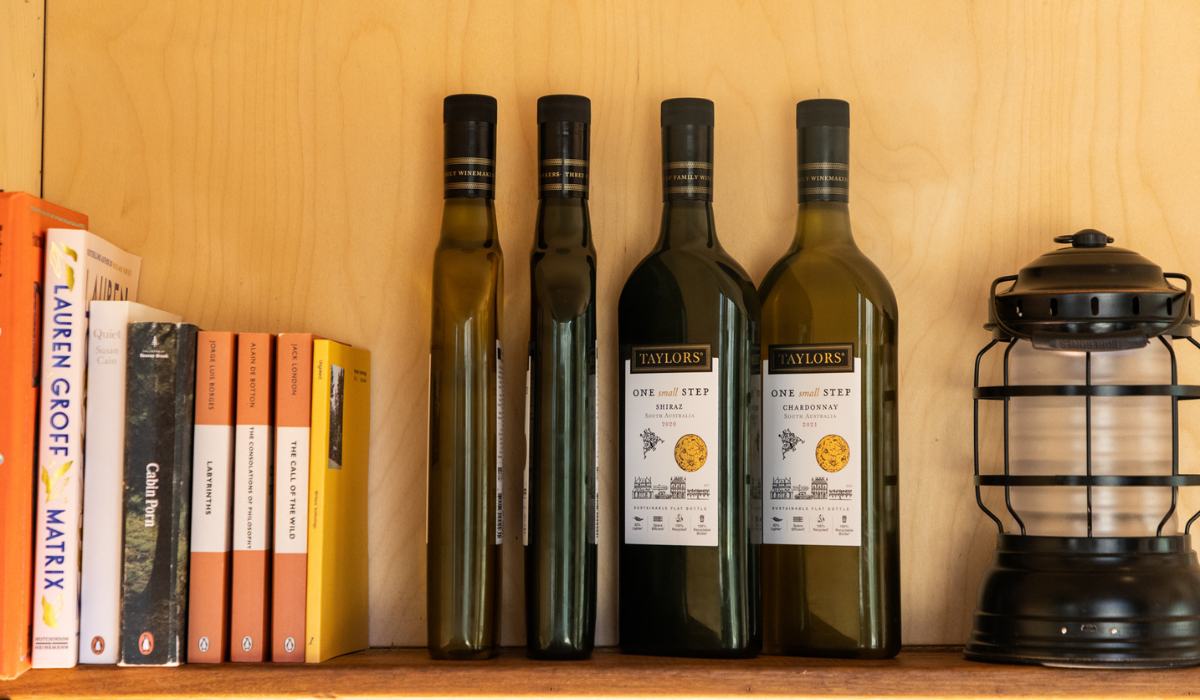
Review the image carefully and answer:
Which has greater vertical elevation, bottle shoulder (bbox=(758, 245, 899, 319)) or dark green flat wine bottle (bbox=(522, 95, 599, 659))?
bottle shoulder (bbox=(758, 245, 899, 319))

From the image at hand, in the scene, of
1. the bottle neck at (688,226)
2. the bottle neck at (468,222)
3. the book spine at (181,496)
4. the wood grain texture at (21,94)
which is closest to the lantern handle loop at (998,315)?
the bottle neck at (688,226)

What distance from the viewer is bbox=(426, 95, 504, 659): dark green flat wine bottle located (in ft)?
2.73

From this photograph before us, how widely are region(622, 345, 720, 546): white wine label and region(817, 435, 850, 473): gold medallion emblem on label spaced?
102 millimetres

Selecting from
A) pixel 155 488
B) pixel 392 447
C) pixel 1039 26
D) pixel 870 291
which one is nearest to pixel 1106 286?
pixel 870 291

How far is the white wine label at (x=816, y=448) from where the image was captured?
0.87 m

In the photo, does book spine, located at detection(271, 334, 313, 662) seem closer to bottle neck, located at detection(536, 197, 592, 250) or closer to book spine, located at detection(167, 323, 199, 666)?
book spine, located at detection(167, 323, 199, 666)

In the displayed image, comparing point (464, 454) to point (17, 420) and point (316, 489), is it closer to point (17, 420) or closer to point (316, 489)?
point (316, 489)

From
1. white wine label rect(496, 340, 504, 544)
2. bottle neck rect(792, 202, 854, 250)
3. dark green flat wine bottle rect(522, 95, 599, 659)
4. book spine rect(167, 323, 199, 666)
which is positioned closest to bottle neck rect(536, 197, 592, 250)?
dark green flat wine bottle rect(522, 95, 599, 659)

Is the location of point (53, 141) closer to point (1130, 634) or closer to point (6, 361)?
point (6, 361)

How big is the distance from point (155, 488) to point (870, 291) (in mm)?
665

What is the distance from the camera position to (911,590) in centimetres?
95

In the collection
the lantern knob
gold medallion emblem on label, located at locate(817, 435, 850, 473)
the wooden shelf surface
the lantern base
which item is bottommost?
the wooden shelf surface

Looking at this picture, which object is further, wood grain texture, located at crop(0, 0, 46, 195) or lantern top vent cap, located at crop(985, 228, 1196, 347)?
wood grain texture, located at crop(0, 0, 46, 195)

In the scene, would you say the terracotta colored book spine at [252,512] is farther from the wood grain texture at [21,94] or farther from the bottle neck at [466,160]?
the wood grain texture at [21,94]
